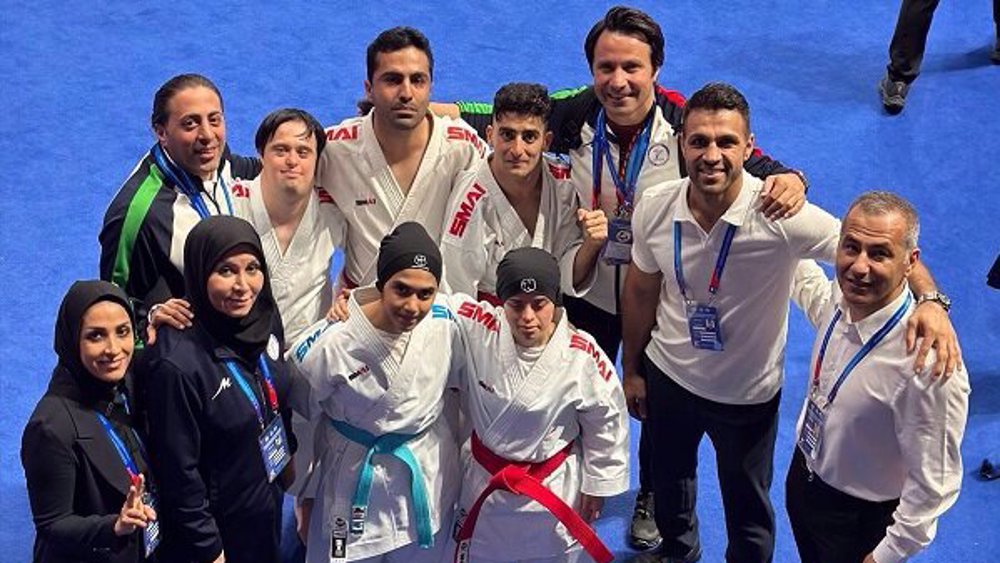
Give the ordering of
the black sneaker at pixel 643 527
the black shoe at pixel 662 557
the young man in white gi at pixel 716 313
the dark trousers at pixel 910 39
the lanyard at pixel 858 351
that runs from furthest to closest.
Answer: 1. the dark trousers at pixel 910 39
2. the black sneaker at pixel 643 527
3. the black shoe at pixel 662 557
4. the young man in white gi at pixel 716 313
5. the lanyard at pixel 858 351

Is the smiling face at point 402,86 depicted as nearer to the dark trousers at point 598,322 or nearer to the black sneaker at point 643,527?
the dark trousers at point 598,322

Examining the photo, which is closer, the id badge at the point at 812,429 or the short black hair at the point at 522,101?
the id badge at the point at 812,429

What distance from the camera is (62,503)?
327 centimetres

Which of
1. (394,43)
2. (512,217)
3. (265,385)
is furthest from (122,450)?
(394,43)

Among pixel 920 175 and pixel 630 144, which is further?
pixel 920 175

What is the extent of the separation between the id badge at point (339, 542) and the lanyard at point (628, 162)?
4.16 ft

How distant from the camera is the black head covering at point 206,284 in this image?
3.42 m

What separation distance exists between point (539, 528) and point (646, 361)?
2.00 feet

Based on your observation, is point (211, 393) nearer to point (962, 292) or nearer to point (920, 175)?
point (962, 292)

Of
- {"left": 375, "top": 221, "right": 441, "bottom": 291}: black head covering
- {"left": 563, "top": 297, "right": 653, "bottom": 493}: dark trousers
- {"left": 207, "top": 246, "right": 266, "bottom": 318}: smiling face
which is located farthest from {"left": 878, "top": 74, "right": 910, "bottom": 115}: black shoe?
{"left": 207, "top": 246, "right": 266, "bottom": 318}: smiling face

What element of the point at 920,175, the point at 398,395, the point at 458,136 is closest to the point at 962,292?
the point at 920,175

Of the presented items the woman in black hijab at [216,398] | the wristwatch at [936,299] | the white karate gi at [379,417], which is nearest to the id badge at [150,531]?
the woman in black hijab at [216,398]

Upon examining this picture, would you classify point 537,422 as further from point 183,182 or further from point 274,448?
point 183,182

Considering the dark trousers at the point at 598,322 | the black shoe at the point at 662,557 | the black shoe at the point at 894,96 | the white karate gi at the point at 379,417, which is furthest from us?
the black shoe at the point at 894,96
